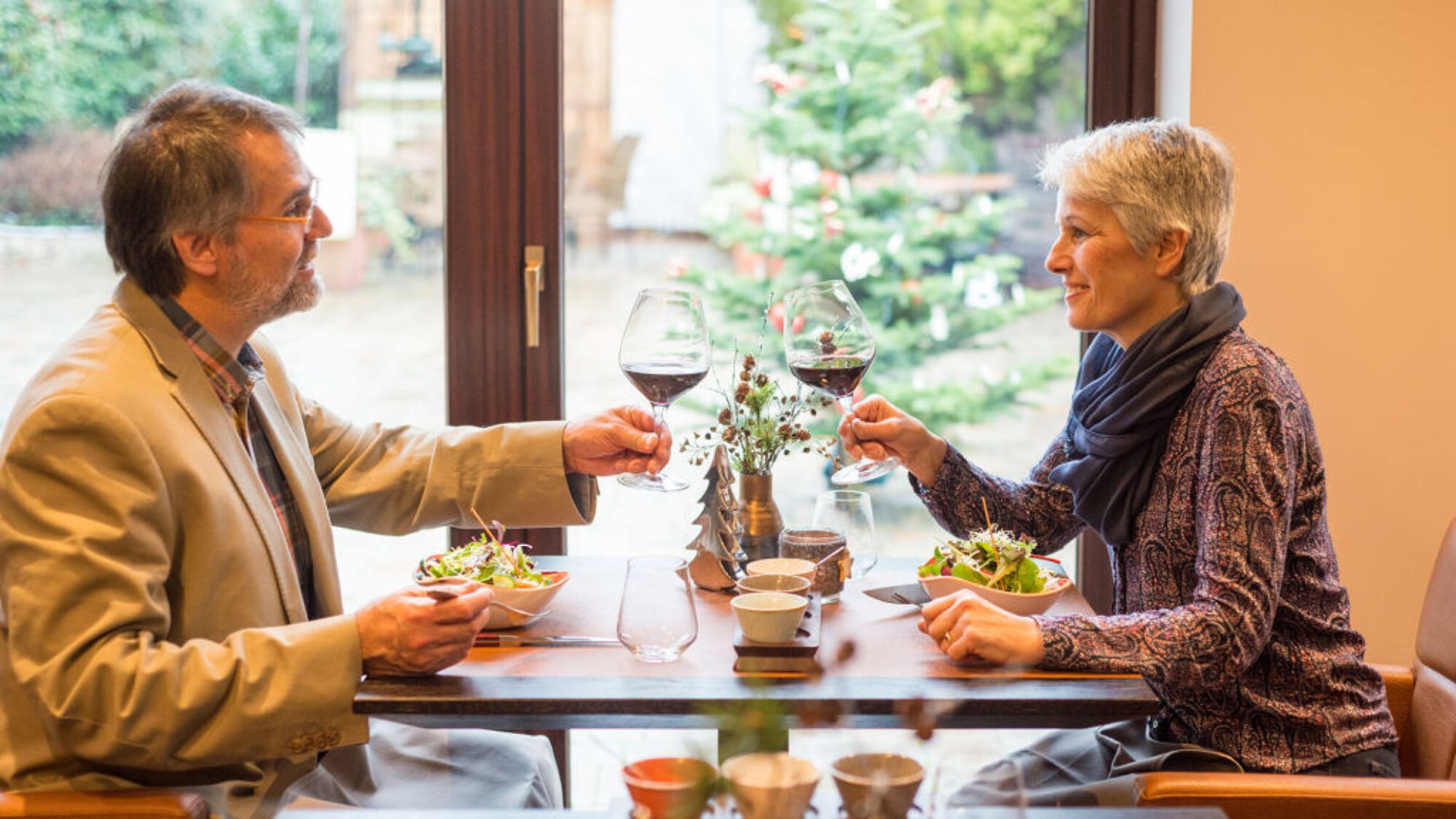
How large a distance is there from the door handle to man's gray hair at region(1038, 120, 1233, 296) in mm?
1249

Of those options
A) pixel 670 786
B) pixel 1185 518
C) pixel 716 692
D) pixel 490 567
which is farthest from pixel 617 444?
pixel 670 786

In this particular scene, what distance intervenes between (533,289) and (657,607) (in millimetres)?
1357

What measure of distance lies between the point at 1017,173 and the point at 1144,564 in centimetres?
126

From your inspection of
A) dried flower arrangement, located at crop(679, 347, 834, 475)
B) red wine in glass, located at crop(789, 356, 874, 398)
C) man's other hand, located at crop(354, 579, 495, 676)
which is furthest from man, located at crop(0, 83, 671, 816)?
red wine in glass, located at crop(789, 356, 874, 398)

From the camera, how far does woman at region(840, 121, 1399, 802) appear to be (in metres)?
1.87

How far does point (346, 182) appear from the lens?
121 inches

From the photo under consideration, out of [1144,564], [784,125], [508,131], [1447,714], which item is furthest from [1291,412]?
[508,131]

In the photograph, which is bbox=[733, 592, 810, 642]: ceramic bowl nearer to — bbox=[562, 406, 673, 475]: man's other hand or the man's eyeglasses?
bbox=[562, 406, 673, 475]: man's other hand

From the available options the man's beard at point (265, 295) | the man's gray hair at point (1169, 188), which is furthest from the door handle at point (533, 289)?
the man's gray hair at point (1169, 188)

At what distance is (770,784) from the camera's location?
130 cm

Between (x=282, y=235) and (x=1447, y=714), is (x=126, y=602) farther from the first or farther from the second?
(x=1447, y=714)

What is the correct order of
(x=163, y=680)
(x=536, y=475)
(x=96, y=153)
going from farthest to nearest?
(x=96, y=153), (x=536, y=475), (x=163, y=680)

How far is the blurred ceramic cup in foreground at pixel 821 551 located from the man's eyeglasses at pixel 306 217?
87 centimetres

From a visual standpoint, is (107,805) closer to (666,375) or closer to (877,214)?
(666,375)
